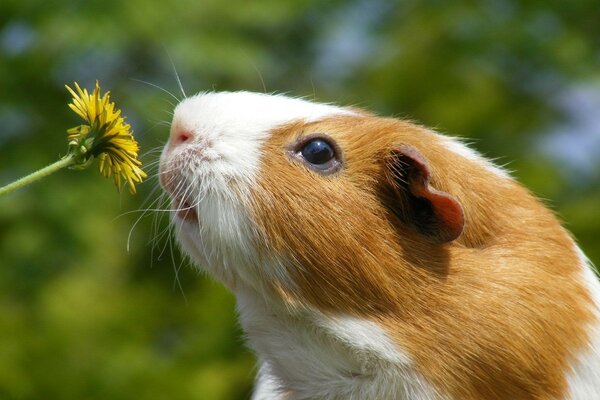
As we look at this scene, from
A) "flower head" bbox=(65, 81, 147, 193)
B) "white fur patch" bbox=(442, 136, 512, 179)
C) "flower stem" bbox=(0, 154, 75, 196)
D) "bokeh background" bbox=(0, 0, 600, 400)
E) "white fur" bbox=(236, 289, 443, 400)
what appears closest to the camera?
"flower stem" bbox=(0, 154, 75, 196)

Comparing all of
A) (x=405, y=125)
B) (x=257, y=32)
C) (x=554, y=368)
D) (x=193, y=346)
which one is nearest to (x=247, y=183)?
(x=405, y=125)

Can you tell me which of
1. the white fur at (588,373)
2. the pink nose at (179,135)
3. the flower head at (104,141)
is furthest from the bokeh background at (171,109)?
the flower head at (104,141)

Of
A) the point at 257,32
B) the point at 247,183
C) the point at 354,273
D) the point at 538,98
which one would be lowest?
the point at 354,273

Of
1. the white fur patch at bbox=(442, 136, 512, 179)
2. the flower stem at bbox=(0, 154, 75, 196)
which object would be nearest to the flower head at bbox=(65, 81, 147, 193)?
the flower stem at bbox=(0, 154, 75, 196)

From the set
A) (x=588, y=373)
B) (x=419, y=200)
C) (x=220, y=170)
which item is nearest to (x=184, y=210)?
(x=220, y=170)

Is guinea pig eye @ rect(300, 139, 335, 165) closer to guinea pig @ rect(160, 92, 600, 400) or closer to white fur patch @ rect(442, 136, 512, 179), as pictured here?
Answer: guinea pig @ rect(160, 92, 600, 400)

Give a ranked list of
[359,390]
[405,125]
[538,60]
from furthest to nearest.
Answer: [538,60] < [405,125] < [359,390]

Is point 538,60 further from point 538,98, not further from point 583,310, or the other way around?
point 583,310

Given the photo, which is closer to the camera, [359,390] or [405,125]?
[359,390]
